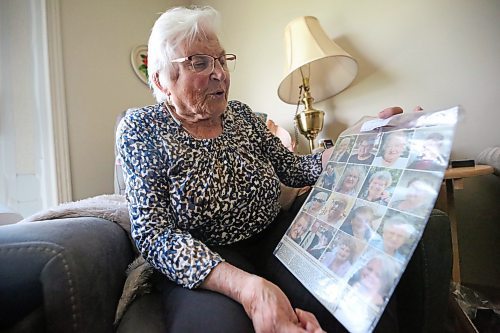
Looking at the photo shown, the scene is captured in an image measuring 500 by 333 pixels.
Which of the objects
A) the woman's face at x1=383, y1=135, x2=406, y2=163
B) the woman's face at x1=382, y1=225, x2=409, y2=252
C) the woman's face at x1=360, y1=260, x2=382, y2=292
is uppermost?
the woman's face at x1=383, y1=135, x2=406, y2=163

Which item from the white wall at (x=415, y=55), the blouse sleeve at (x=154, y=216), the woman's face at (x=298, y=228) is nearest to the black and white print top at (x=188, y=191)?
the blouse sleeve at (x=154, y=216)

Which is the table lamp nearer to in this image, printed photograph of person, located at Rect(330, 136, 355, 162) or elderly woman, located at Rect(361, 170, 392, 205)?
printed photograph of person, located at Rect(330, 136, 355, 162)

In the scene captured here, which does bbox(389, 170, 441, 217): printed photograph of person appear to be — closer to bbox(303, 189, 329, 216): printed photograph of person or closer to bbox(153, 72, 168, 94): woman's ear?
bbox(303, 189, 329, 216): printed photograph of person

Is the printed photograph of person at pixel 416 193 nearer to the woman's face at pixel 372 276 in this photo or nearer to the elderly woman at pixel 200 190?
the woman's face at pixel 372 276

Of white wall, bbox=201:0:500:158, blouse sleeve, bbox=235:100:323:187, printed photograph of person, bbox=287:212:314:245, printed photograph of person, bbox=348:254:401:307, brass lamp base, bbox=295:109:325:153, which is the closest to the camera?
printed photograph of person, bbox=348:254:401:307

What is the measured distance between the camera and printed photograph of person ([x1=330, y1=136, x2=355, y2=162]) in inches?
26.6

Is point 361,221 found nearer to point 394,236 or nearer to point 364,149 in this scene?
point 394,236

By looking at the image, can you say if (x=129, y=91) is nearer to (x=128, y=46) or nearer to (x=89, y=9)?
(x=128, y=46)

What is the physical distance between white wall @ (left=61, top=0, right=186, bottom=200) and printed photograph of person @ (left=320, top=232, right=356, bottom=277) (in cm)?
144

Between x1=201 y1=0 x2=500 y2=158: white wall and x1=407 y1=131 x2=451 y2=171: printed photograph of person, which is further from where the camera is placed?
x1=201 y1=0 x2=500 y2=158: white wall

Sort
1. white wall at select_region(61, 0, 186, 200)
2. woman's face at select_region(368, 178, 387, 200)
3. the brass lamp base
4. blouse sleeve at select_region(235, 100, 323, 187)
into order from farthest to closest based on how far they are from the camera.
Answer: white wall at select_region(61, 0, 186, 200) < the brass lamp base < blouse sleeve at select_region(235, 100, 323, 187) < woman's face at select_region(368, 178, 387, 200)

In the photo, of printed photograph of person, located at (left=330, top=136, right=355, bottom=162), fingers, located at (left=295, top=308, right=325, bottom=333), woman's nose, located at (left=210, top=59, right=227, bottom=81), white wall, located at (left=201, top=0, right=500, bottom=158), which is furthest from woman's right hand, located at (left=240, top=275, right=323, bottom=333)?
white wall, located at (left=201, top=0, right=500, bottom=158)

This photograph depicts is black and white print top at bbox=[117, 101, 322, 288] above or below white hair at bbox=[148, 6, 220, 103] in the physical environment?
below

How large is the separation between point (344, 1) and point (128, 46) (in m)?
1.20
